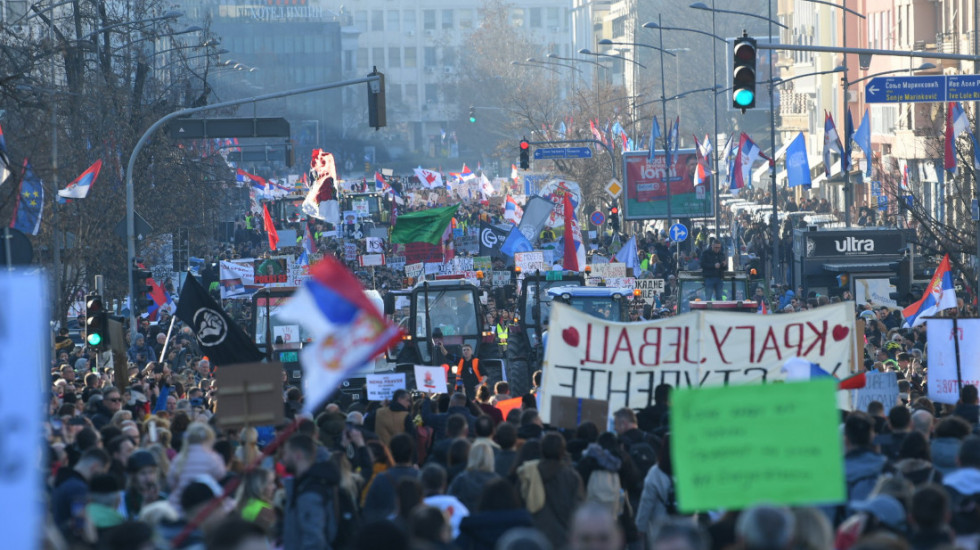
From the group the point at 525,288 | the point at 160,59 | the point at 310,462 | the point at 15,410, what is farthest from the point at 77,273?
the point at 160,59

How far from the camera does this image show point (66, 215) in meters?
30.1

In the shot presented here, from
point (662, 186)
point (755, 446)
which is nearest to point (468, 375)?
point (755, 446)

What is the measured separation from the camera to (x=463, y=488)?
31.2 feet

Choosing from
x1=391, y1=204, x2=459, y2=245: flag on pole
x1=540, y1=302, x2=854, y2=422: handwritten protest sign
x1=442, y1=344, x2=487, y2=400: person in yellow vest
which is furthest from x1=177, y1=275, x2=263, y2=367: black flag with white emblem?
x1=391, y1=204, x2=459, y2=245: flag on pole

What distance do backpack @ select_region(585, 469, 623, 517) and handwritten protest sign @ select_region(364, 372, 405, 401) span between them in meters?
5.49

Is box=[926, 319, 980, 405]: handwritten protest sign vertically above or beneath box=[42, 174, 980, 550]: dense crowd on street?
above

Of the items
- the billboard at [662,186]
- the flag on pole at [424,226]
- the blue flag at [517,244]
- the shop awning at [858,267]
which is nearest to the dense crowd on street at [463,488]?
the shop awning at [858,267]

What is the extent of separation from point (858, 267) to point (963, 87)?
39.0 feet

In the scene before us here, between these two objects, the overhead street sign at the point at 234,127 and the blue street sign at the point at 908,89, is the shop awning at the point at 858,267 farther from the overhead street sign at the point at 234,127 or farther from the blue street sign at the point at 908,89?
the overhead street sign at the point at 234,127

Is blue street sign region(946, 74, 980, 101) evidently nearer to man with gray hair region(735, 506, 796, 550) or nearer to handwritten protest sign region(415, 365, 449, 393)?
handwritten protest sign region(415, 365, 449, 393)

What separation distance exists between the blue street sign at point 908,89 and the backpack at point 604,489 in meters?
12.3

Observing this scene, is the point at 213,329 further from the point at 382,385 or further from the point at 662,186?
the point at 662,186

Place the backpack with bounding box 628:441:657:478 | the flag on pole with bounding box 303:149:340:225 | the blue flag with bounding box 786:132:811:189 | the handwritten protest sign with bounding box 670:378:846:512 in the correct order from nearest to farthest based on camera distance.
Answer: the handwritten protest sign with bounding box 670:378:846:512, the backpack with bounding box 628:441:657:478, the blue flag with bounding box 786:132:811:189, the flag on pole with bounding box 303:149:340:225

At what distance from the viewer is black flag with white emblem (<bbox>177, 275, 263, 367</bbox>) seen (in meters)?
18.2
